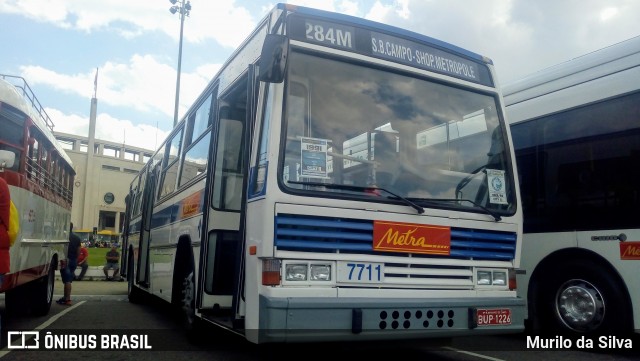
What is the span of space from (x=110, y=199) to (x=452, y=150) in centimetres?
7759

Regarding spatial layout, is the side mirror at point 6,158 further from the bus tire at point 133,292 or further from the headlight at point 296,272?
the bus tire at point 133,292

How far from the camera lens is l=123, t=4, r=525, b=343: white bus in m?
4.54

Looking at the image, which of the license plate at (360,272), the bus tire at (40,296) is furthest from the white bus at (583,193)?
the bus tire at (40,296)

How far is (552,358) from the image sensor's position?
6.41 metres

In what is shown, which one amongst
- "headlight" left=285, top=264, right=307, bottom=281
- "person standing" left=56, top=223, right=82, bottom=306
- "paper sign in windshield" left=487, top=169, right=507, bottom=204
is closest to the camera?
"headlight" left=285, top=264, right=307, bottom=281

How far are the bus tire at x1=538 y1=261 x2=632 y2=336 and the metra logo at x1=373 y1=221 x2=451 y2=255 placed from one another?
256cm

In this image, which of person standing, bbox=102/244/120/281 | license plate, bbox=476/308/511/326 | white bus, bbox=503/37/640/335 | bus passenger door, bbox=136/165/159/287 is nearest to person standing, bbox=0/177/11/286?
license plate, bbox=476/308/511/326

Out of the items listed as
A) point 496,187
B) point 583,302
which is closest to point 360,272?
point 496,187

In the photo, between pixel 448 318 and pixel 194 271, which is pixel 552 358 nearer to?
pixel 448 318

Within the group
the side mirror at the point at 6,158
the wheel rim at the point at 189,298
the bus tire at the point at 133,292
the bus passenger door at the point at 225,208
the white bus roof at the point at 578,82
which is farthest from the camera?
the bus tire at the point at 133,292

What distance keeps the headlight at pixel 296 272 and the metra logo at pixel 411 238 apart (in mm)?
659

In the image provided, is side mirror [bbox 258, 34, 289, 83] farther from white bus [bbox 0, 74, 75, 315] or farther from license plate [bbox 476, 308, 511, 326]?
white bus [bbox 0, 74, 75, 315]

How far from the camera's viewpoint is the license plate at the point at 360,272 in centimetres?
464

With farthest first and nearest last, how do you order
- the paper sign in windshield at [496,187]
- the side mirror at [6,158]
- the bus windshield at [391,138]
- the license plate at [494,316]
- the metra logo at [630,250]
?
1. the side mirror at [6,158]
2. the metra logo at [630,250]
3. the paper sign in windshield at [496,187]
4. the license plate at [494,316]
5. the bus windshield at [391,138]
